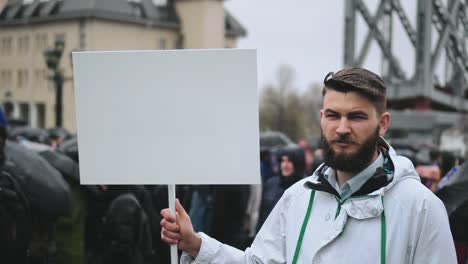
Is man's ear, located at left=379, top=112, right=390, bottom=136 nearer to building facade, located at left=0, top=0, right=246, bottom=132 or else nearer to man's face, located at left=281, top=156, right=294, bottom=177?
man's face, located at left=281, top=156, right=294, bottom=177

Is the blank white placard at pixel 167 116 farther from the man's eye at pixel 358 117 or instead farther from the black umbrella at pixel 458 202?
the black umbrella at pixel 458 202

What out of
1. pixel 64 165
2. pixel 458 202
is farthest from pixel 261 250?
pixel 64 165

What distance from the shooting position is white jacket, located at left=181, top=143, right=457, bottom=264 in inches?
98.5

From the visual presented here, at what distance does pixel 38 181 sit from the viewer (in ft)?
15.5

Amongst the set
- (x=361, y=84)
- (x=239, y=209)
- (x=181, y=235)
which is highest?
(x=361, y=84)

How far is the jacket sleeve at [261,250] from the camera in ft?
9.34

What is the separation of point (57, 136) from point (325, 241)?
12349 mm

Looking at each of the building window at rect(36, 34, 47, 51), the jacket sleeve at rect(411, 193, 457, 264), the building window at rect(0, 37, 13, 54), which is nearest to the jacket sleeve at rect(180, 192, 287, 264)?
the jacket sleeve at rect(411, 193, 457, 264)

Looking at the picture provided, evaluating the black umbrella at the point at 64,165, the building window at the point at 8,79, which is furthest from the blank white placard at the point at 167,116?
the building window at the point at 8,79

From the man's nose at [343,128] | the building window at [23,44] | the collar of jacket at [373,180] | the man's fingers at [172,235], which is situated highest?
the building window at [23,44]

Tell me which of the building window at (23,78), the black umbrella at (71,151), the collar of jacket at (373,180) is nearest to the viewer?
the collar of jacket at (373,180)

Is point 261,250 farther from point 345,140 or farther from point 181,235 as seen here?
point 345,140

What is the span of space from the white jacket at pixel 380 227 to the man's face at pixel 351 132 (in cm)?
11

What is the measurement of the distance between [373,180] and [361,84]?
1.08ft
